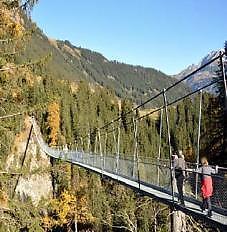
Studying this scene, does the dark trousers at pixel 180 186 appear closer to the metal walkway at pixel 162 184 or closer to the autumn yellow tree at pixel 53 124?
the metal walkway at pixel 162 184

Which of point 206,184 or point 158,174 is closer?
point 206,184

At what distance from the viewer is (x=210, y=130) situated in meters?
24.3

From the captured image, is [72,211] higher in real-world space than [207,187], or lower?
lower

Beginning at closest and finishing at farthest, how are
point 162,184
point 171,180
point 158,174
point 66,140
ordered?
point 171,180 → point 162,184 → point 158,174 → point 66,140

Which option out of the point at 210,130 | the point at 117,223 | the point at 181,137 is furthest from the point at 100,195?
the point at 181,137

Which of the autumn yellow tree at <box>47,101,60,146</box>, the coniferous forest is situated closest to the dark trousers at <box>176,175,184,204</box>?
the coniferous forest

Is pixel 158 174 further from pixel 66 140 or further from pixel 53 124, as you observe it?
pixel 66 140

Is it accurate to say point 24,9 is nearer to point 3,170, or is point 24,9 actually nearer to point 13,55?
point 13,55

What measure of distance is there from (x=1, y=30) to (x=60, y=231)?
3535 cm

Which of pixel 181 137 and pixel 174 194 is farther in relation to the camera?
pixel 181 137

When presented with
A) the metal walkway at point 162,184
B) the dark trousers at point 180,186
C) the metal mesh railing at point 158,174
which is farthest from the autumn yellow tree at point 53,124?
the dark trousers at point 180,186

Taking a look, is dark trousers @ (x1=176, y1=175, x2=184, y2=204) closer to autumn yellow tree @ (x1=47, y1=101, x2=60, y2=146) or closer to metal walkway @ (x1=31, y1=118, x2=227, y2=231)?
metal walkway @ (x1=31, y1=118, x2=227, y2=231)

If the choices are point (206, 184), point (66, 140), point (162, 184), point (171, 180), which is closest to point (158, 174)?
point (162, 184)

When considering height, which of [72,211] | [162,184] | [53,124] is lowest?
[72,211]
